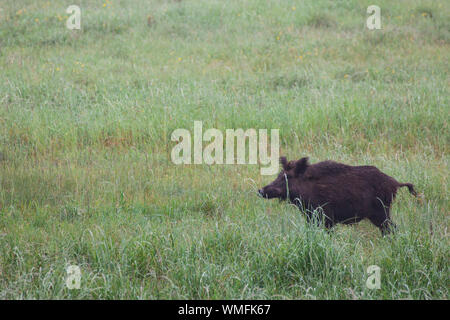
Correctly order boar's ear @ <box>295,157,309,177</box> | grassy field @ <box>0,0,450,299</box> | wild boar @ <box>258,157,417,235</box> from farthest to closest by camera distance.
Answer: boar's ear @ <box>295,157,309,177</box>
wild boar @ <box>258,157,417,235</box>
grassy field @ <box>0,0,450,299</box>

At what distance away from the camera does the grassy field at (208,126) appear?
13.4 feet

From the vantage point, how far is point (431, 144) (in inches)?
295

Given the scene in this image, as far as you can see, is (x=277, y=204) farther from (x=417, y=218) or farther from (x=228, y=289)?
(x=228, y=289)

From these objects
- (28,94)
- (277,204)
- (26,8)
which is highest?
(26,8)

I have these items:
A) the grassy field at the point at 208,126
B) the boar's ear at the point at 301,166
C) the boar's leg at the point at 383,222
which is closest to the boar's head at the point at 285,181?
the boar's ear at the point at 301,166

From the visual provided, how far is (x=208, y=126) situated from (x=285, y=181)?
321cm

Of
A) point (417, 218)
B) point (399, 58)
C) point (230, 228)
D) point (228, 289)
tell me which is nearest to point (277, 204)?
point (230, 228)

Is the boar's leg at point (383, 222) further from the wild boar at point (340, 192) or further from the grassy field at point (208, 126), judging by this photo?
the grassy field at point (208, 126)

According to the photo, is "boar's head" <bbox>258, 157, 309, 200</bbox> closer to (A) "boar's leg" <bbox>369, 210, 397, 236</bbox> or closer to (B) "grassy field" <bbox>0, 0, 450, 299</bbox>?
(B) "grassy field" <bbox>0, 0, 450, 299</bbox>

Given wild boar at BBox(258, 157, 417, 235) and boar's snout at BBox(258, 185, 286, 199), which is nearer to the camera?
wild boar at BBox(258, 157, 417, 235)

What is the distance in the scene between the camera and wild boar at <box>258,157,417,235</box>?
4754mm

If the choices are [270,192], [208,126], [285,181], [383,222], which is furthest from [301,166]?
[208,126]

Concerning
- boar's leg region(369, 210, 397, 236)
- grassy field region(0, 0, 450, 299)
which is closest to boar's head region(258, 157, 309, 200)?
grassy field region(0, 0, 450, 299)

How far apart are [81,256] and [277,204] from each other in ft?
7.78
